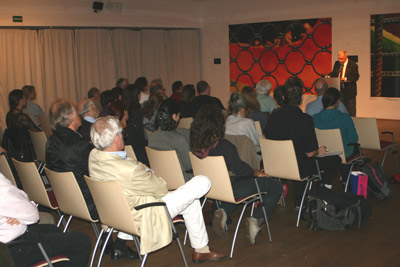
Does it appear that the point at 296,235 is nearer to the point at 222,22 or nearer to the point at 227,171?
the point at 227,171

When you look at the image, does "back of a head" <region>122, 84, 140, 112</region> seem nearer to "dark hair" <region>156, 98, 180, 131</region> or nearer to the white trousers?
"dark hair" <region>156, 98, 180, 131</region>

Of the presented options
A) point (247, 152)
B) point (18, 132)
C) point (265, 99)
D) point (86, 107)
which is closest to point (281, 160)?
point (247, 152)

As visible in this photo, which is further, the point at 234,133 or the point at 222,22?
the point at 222,22

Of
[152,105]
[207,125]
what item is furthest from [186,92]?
[207,125]

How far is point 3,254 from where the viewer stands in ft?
8.87

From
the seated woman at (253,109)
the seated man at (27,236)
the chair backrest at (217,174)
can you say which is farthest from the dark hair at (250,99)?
the seated man at (27,236)

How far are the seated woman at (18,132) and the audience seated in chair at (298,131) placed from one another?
3074 millimetres

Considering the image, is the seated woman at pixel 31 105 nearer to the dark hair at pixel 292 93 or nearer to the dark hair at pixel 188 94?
the dark hair at pixel 188 94

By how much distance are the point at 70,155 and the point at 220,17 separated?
11142 mm

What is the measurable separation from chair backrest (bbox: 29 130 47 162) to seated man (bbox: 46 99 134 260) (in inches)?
77.4

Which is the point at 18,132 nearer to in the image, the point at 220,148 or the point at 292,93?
the point at 220,148

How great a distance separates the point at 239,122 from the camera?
5043 mm

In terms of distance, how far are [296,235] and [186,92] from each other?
138 inches

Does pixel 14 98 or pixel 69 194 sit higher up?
pixel 14 98
